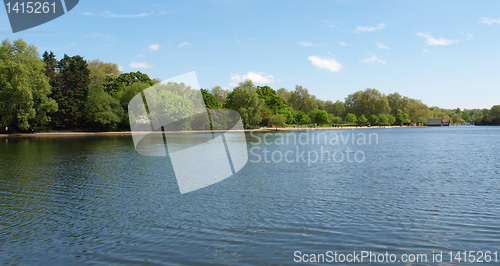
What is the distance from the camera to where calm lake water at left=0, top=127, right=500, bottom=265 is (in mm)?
9516

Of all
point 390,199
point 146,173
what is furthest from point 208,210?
point 146,173

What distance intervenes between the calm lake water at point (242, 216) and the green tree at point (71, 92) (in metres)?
57.0

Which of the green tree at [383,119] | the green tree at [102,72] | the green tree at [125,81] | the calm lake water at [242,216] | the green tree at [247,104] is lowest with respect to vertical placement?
the calm lake water at [242,216]

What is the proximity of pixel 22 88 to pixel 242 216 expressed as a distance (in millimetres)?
65788

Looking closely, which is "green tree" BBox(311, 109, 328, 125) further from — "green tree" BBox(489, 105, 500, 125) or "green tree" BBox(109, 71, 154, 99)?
"green tree" BBox(489, 105, 500, 125)

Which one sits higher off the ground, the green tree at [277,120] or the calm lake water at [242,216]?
the green tree at [277,120]

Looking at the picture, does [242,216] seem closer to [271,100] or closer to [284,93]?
[271,100]

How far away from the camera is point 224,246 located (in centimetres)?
978

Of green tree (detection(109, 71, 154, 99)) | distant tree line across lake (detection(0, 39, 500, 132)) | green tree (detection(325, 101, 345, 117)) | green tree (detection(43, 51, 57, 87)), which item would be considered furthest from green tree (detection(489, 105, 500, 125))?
green tree (detection(43, 51, 57, 87))

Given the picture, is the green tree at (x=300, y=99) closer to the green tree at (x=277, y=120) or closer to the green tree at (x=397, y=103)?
the green tree at (x=397, y=103)

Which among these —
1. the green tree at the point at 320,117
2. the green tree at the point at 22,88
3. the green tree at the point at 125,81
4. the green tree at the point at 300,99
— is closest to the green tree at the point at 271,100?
the green tree at the point at 320,117

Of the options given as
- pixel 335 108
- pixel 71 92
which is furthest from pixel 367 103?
pixel 71 92

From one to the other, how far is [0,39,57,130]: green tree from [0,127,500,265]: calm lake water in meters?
50.6

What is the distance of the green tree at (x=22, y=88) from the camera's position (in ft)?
209
